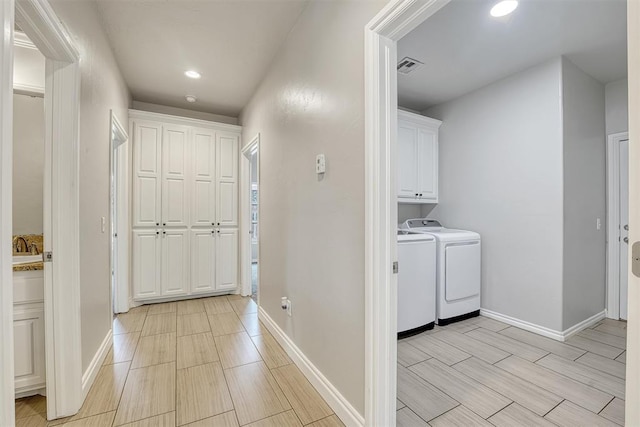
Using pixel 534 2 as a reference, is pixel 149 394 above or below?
below

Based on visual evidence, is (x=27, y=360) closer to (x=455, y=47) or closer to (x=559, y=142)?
(x=455, y=47)

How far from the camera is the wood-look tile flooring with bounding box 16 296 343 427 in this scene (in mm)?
1536

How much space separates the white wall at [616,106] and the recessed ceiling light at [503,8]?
2.04 metres

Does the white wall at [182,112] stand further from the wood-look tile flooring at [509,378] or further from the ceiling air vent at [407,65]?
the wood-look tile flooring at [509,378]

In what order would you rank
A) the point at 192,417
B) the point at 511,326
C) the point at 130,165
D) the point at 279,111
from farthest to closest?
1. the point at 130,165
2. the point at 511,326
3. the point at 279,111
4. the point at 192,417

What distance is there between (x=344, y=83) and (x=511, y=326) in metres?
2.93

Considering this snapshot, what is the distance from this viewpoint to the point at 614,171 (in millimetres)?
2930

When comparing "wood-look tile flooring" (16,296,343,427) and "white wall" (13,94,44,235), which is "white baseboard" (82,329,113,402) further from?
"white wall" (13,94,44,235)

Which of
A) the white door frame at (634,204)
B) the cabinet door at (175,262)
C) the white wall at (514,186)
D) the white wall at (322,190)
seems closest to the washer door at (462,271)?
the white wall at (514,186)

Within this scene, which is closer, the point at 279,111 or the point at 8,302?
the point at 8,302

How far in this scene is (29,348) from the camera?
1.60 meters

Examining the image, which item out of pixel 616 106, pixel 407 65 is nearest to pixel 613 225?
pixel 616 106

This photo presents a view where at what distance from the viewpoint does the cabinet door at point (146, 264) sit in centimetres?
335

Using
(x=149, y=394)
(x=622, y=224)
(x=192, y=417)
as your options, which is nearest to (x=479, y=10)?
(x=622, y=224)
